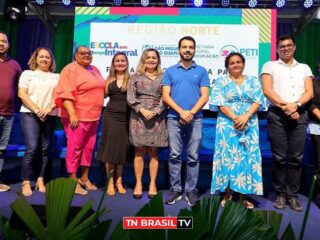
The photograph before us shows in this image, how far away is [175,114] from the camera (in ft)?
8.45

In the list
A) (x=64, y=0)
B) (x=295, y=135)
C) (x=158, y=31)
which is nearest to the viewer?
(x=295, y=135)

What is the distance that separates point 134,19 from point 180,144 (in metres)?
2.44

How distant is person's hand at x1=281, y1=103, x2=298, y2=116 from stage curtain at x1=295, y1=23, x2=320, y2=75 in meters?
4.16

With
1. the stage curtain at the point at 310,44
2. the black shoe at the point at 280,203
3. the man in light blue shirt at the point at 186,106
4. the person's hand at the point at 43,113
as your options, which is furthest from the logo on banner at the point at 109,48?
the stage curtain at the point at 310,44

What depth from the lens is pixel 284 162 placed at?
8.13ft

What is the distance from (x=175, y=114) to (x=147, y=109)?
9.3 inches

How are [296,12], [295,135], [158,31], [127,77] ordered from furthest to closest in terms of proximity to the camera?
1. [296,12]
2. [158,31]
3. [127,77]
4. [295,135]

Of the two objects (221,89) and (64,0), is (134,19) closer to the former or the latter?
(64,0)

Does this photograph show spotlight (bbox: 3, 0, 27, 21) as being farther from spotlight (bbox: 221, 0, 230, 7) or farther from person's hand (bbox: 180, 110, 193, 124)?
person's hand (bbox: 180, 110, 193, 124)

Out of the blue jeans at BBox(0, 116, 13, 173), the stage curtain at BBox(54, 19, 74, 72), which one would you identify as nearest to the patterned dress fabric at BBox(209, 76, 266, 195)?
the blue jeans at BBox(0, 116, 13, 173)

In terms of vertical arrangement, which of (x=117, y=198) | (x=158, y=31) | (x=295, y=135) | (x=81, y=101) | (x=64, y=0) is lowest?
(x=117, y=198)

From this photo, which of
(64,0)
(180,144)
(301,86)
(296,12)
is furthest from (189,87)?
(296,12)
